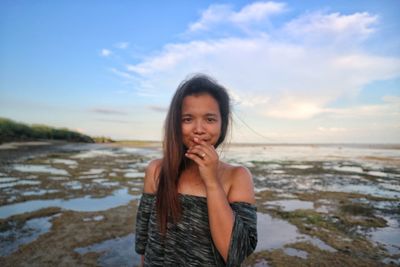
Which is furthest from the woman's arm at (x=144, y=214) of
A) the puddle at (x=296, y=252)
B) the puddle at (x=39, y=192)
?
the puddle at (x=39, y=192)

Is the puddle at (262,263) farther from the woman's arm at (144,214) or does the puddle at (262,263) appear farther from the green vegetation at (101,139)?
the green vegetation at (101,139)

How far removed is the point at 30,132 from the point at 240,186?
131 ft

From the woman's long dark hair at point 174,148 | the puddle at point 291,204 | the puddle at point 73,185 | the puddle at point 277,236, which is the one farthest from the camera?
the puddle at point 73,185

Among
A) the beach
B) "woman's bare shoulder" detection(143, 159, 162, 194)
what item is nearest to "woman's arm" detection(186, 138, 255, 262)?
"woman's bare shoulder" detection(143, 159, 162, 194)

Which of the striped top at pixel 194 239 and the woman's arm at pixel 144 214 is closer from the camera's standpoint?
the striped top at pixel 194 239

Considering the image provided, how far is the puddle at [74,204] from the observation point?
6797 mm

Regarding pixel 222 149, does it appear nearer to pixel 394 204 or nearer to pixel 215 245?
pixel 215 245

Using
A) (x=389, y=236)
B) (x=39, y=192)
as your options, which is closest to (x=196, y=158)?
(x=389, y=236)

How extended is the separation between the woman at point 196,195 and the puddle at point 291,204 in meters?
6.58

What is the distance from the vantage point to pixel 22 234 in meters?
5.25

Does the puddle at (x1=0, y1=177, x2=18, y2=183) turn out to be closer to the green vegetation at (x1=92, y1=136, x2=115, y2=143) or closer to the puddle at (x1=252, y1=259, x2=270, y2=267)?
the puddle at (x1=252, y1=259, x2=270, y2=267)

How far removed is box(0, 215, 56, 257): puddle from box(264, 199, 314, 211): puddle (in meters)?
6.21

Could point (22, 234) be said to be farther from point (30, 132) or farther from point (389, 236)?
point (30, 132)

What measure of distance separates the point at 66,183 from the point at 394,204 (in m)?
11.9
